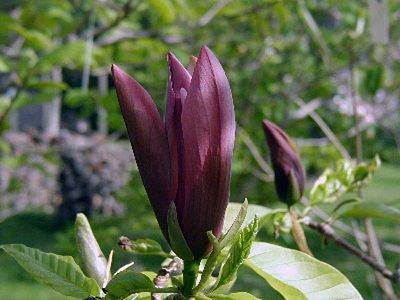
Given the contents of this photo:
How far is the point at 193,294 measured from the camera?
0.62 metres

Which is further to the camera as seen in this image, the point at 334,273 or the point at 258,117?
the point at 258,117

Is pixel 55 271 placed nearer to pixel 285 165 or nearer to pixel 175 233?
pixel 175 233

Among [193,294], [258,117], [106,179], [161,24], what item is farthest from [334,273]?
[106,179]

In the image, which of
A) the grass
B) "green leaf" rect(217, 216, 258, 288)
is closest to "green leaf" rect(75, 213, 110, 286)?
"green leaf" rect(217, 216, 258, 288)

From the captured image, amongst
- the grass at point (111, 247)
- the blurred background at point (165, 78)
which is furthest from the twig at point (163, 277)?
the grass at point (111, 247)

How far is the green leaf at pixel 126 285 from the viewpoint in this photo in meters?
0.59

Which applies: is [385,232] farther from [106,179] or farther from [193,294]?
[193,294]

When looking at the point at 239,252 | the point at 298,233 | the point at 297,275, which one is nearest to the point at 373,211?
Result: the point at 298,233

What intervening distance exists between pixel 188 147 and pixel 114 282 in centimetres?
13

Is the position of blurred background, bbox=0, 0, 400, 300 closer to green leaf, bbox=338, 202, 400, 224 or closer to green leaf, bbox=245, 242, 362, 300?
green leaf, bbox=338, 202, 400, 224

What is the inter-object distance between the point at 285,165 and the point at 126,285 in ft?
1.36

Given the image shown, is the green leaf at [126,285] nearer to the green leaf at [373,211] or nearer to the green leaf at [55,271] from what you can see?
the green leaf at [55,271]

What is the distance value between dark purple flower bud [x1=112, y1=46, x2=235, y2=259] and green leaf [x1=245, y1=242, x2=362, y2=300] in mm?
74

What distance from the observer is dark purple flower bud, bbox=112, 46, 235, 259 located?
59cm
